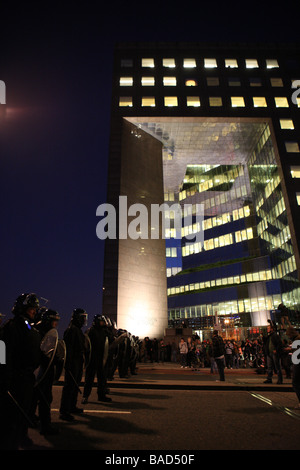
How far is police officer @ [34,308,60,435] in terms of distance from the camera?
13.7 feet

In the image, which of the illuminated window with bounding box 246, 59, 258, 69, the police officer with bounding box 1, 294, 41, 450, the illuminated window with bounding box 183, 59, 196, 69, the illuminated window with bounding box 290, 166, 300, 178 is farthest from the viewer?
the illuminated window with bounding box 246, 59, 258, 69

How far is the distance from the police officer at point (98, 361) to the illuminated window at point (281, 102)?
45.9 metres

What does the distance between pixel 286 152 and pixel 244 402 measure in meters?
40.5

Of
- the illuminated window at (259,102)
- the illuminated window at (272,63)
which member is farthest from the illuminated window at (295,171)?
the illuminated window at (272,63)

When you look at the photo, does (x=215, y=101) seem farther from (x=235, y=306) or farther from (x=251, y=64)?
(x=235, y=306)

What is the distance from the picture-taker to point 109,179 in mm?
29578

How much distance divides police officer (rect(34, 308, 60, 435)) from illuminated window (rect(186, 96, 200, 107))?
41354 millimetres

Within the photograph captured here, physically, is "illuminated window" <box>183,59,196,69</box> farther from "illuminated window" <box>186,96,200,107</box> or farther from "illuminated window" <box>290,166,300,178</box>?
"illuminated window" <box>290,166,300,178</box>

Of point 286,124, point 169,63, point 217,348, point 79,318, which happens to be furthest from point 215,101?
point 79,318

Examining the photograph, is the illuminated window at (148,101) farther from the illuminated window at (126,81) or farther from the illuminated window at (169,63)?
the illuminated window at (169,63)

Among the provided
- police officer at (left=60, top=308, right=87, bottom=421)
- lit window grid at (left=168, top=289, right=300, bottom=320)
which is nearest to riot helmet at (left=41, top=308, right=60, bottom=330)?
police officer at (left=60, top=308, right=87, bottom=421)

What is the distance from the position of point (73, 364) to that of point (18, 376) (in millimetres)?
2184

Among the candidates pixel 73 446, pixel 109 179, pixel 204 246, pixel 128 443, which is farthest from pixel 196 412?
pixel 204 246

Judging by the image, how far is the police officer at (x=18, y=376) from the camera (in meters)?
3.17
